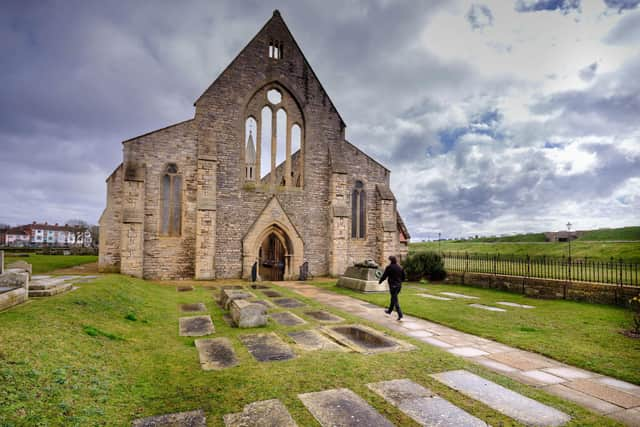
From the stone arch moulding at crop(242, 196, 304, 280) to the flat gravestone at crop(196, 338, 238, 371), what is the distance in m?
11.3

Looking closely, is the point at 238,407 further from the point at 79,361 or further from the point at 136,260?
the point at 136,260

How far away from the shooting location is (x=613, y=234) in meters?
41.3

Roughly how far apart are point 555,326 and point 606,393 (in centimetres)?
417

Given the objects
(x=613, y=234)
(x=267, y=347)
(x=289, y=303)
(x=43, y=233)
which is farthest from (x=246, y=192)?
(x=43, y=233)

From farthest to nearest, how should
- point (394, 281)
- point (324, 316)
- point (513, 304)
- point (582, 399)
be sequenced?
point (513, 304), point (394, 281), point (324, 316), point (582, 399)

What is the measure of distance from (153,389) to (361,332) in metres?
4.49

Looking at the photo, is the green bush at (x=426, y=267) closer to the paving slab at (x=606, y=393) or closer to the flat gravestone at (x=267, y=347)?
the flat gravestone at (x=267, y=347)

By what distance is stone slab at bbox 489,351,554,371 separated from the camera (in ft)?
18.1

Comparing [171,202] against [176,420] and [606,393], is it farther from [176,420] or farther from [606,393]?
[606,393]

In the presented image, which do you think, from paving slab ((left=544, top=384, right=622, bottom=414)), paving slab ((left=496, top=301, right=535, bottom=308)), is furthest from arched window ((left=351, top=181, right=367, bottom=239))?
paving slab ((left=544, top=384, right=622, bottom=414))

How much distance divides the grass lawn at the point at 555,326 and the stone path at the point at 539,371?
35 centimetres

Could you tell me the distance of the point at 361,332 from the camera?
7512 millimetres

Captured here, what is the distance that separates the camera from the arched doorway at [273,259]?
20656mm

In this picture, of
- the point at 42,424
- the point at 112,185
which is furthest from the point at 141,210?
the point at 42,424
